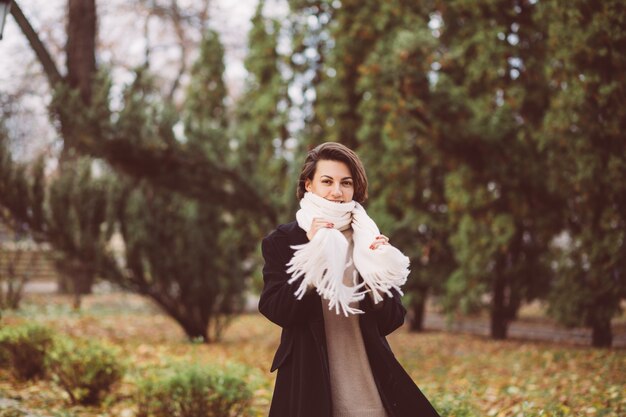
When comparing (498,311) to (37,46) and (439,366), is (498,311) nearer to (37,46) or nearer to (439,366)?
(439,366)

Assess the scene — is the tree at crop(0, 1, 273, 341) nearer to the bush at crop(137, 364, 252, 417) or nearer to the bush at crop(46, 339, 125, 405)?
the bush at crop(46, 339, 125, 405)

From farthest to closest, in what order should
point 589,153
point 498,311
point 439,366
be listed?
point 498,311, point 439,366, point 589,153

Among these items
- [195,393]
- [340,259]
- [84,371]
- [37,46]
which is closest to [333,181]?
[340,259]

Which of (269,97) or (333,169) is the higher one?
(269,97)

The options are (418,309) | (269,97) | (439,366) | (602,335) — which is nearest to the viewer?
(439,366)

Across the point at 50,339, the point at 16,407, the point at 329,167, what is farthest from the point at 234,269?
the point at 329,167

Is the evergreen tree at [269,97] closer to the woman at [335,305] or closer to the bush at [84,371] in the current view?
the bush at [84,371]

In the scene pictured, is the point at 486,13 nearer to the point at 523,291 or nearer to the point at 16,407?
the point at 523,291

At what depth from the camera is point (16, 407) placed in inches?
189

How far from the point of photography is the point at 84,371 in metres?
5.33

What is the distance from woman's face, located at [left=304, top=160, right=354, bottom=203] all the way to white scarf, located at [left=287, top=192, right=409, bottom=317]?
0.12 ft

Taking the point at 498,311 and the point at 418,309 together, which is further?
the point at 418,309

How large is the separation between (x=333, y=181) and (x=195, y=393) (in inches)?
106

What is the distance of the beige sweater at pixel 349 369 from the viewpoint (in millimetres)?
2424
